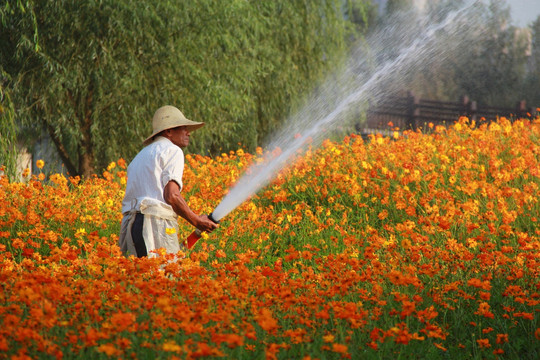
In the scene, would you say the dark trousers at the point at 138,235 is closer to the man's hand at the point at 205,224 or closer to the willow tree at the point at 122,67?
the man's hand at the point at 205,224

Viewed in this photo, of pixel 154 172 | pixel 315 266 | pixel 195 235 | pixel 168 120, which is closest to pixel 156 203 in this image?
pixel 154 172

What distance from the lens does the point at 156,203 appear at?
15.4ft

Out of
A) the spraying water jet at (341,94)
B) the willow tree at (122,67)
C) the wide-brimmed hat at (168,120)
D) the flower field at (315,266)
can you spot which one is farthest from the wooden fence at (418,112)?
the wide-brimmed hat at (168,120)

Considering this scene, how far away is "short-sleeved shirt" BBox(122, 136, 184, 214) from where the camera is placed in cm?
467

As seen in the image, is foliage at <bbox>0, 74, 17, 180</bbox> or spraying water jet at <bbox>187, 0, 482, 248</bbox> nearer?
foliage at <bbox>0, 74, 17, 180</bbox>

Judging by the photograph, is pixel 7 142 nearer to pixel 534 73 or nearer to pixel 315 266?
pixel 315 266

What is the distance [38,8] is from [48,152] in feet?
12.0

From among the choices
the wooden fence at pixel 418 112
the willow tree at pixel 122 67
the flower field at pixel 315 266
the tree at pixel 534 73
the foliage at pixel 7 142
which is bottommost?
the flower field at pixel 315 266

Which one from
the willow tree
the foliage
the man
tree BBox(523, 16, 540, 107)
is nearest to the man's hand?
the man

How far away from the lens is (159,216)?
4.71 meters

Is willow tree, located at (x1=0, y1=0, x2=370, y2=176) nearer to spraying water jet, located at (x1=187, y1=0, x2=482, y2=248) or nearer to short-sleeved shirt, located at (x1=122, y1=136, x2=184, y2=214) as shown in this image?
spraying water jet, located at (x1=187, y1=0, x2=482, y2=248)

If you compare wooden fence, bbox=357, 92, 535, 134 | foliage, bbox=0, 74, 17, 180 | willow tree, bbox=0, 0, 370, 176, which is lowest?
foliage, bbox=0, 74, 17, 180

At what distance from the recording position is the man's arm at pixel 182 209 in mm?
4590

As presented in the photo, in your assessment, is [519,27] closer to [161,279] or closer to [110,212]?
[110,212]
